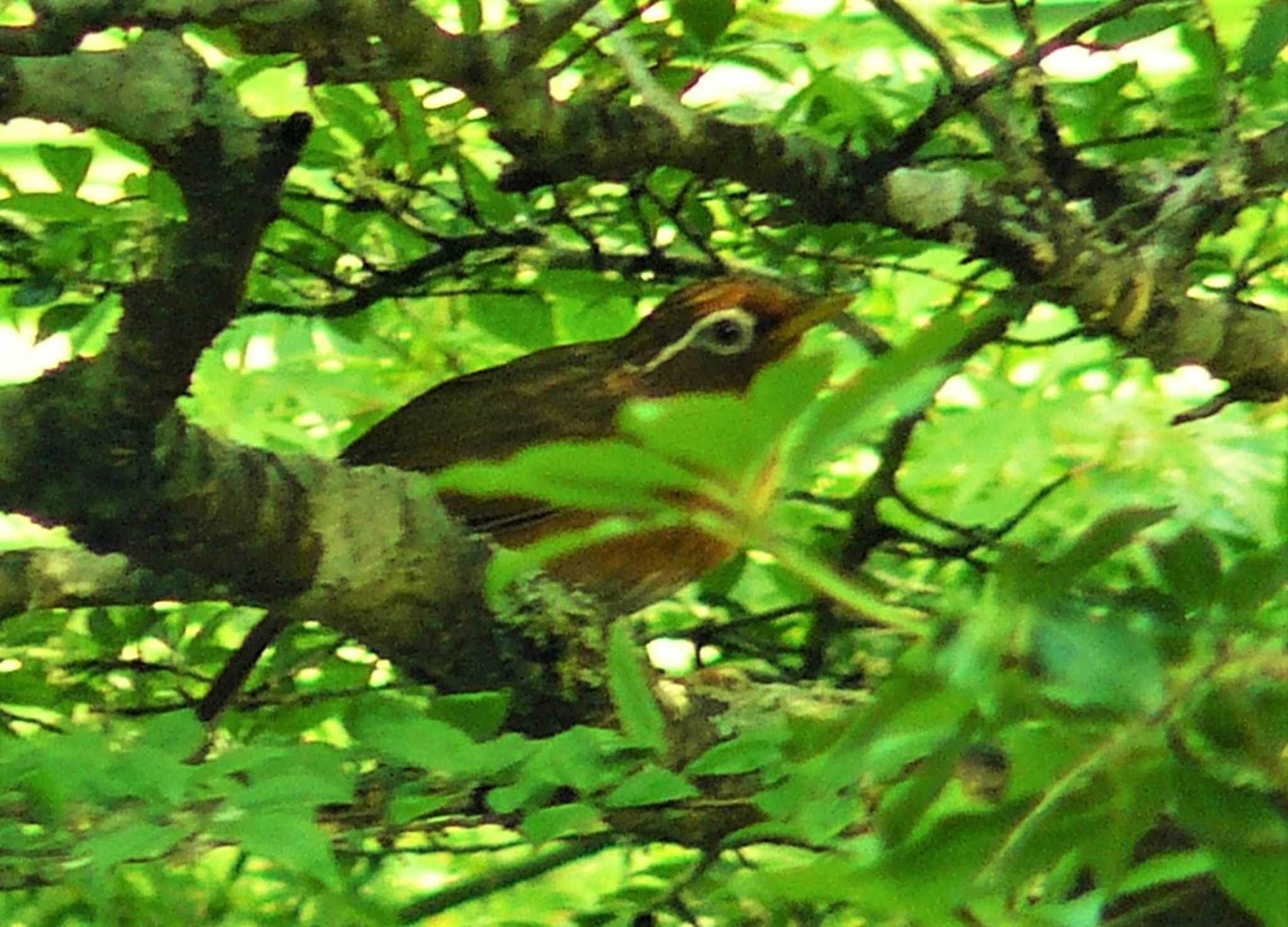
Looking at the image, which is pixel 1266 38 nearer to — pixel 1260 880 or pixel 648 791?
pixel 648 791

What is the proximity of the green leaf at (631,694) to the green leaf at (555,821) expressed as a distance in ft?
0.13

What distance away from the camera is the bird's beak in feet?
4.63

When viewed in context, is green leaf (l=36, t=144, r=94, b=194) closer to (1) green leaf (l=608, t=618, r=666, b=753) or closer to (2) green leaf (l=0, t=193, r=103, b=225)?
(2) green leaf (l=0, t=193, r=103, b=225)

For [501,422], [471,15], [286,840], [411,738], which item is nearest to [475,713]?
[411,738]

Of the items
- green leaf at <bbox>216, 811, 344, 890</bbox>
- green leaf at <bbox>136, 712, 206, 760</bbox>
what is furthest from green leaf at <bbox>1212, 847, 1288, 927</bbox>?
green leaf at <bbox>136, 712, 206, 760</bbox>

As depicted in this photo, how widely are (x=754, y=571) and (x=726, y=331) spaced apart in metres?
0.29

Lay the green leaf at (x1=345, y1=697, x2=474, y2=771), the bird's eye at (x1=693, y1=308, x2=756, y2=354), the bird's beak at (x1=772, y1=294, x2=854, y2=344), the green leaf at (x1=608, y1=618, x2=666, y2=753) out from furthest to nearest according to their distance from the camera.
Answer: the bird's eye at (x1=693, y1=308, x2=756, y2=354), the bird's beak at (x1=772, y1=294, x2=854, y2=344), the green leaf at (x1=345, y1=697, x2=474, y2=771), the green leaf at (x1=608, y1=618, x2=666, y2=753)

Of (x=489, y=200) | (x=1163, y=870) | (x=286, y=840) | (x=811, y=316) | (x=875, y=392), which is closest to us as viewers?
(x=875, y=392)

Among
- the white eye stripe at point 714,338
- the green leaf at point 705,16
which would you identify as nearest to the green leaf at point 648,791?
the green leaf at point 705,16

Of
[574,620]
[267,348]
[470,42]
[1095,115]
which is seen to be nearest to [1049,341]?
[1095,115]

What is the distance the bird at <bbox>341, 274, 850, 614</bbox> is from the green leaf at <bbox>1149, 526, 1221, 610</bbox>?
96 centimetres

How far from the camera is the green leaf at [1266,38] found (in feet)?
3.17

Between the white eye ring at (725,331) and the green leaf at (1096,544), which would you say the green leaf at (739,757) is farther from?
the white eye ring at (725,331)

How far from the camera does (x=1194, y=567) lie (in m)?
0.39
